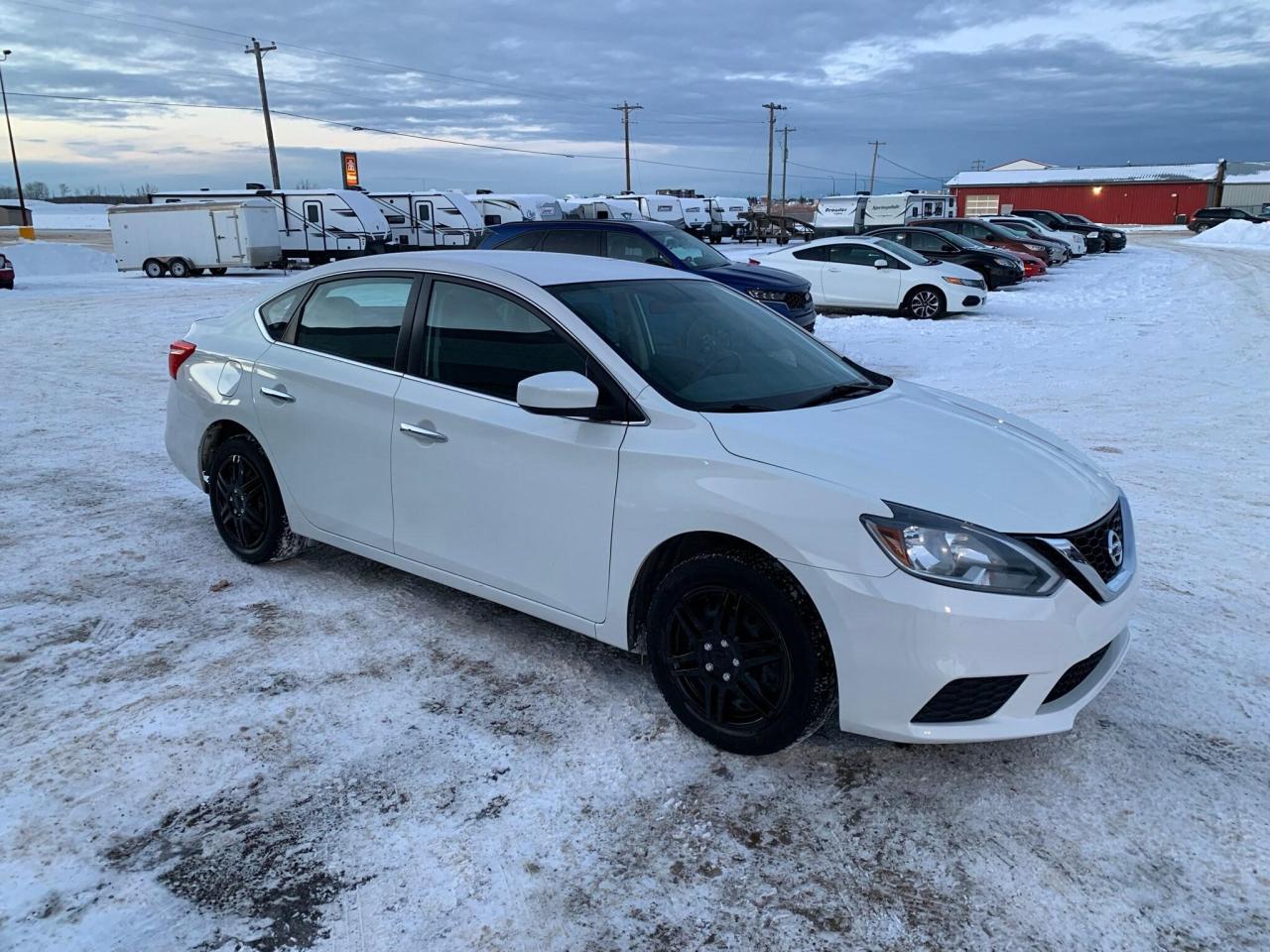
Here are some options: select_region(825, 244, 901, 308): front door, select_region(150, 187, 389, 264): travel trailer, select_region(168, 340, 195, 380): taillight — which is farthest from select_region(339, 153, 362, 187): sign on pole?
select_region(168, 340, 195, 380): taillight

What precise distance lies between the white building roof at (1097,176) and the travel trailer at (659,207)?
48107 mm

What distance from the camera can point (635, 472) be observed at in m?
3.33

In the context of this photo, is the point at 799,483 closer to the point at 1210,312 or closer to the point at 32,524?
the point at 32,524

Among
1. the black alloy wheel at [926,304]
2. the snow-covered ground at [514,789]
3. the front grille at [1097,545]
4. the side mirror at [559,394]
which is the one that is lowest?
the black alloy wheel at [926,304]

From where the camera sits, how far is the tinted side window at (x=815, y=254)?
17.1 m

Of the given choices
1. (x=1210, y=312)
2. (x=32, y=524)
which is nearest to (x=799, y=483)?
(x=32, y=524)

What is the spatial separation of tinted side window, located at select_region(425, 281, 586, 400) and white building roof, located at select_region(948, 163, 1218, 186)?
85.5 m

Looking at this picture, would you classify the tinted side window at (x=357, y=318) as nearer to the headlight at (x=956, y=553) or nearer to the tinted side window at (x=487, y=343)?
the tinted side window at (x=487, y=343)

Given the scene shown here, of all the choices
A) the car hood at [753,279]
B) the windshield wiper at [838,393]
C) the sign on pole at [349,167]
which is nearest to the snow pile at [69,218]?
the sign on pole at [349,167]

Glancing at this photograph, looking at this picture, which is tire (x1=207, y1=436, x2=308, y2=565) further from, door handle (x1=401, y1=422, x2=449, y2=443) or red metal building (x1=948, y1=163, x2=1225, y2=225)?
red metal building (x1=948, y1=163, x2=1225, y2=225)

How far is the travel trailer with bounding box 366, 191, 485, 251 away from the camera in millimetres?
33094

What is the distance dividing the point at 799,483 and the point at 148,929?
2.22m

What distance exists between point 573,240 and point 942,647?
1043cm

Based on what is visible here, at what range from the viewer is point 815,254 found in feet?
56.3
